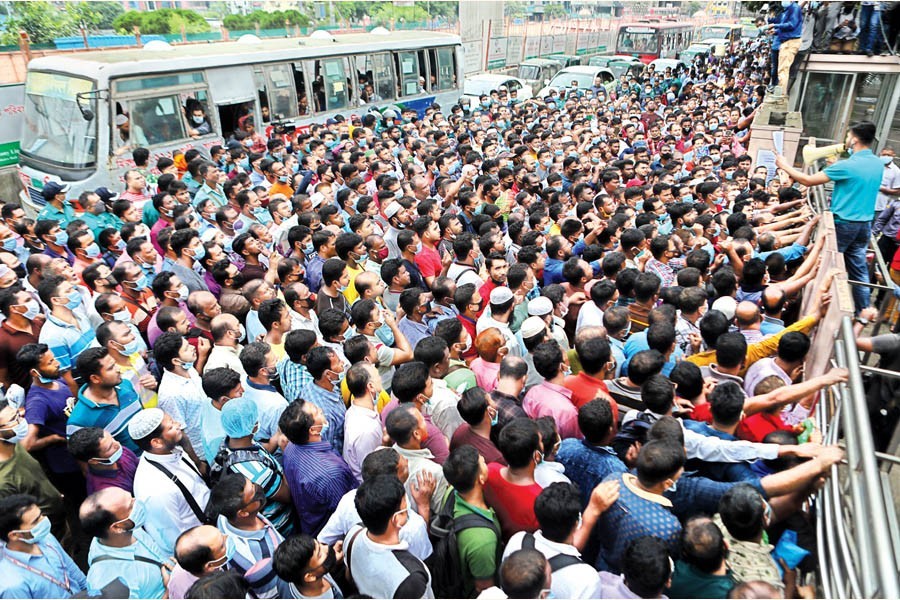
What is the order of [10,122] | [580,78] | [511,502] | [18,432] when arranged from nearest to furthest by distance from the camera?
[511,502]
[18,432]
[10,122]
[580,78]

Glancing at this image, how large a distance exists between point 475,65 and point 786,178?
61.5 ft

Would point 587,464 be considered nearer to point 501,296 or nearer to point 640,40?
point 501,296

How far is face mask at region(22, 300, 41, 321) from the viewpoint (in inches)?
155

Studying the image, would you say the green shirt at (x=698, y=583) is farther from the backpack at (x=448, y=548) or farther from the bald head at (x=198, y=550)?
the bald head at (x=198, y=550)

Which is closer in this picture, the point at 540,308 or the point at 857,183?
the point at 540,308

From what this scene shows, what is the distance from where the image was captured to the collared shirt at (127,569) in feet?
7.68

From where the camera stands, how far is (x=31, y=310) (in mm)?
3967

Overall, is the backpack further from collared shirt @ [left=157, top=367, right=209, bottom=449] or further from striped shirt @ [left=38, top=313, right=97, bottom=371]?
striped shirt @ [left=38, top=313, right=97, bottom=371]

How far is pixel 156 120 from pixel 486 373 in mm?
7666

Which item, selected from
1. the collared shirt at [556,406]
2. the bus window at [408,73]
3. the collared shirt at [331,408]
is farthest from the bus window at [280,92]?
the collared shirt at [556,406]

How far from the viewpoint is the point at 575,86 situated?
1802 centimetres

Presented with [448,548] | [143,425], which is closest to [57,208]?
[143,425]

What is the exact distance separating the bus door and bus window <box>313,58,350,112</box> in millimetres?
1633

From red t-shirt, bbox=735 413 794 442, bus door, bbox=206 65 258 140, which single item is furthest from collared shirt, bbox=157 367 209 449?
bus door, bbox=206 65 258 140
